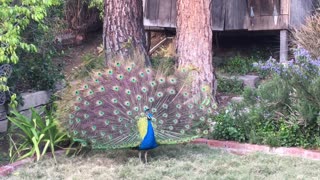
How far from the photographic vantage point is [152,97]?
21.5 feet

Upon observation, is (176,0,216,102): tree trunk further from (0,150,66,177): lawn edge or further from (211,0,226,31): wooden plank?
(211,0,226,31): wooden plank

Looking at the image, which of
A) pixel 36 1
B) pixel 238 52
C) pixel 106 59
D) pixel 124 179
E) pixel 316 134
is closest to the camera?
pixel 124 179

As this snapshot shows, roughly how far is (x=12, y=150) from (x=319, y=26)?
22.8 ft

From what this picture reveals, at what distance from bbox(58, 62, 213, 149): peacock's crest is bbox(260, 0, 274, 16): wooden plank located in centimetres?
601

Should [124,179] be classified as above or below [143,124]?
below

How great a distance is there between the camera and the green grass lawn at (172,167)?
19.3ft

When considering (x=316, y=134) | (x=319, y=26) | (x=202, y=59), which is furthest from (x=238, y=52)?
(x=316, y=134)

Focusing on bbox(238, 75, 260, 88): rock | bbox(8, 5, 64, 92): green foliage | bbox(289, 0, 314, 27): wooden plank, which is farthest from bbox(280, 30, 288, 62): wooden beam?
bbox(8, 5, 64, 92): green foliage

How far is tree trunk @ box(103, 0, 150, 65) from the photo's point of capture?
874 cm

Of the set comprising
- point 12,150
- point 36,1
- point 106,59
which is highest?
point 36,1

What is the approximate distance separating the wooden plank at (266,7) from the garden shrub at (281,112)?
4.63m

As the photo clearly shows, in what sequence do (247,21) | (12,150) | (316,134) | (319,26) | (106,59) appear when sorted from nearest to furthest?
(316,134), (12,150), (106,59), (319,26), (247,21)

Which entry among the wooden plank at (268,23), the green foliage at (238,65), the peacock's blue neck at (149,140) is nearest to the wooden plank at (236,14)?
the wooden plank at (268,23)

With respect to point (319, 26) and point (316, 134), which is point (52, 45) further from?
point (319, 26)
